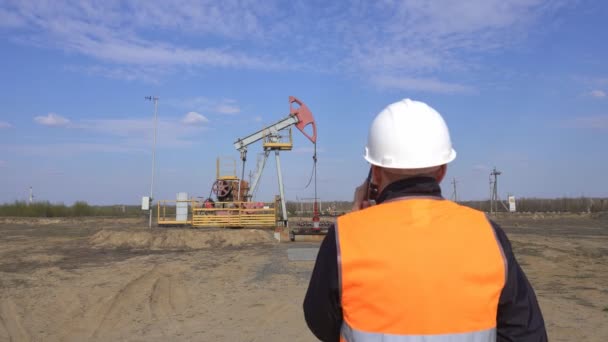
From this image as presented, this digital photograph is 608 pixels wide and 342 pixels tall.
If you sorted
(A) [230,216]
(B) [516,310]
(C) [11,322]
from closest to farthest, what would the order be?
(B) [516,310] → (C) [11,322] → (A) [230,216]

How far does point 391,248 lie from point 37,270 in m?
12.4

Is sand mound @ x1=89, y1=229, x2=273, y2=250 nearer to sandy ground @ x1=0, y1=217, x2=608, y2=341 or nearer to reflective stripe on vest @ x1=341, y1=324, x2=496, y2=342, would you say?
sandy ground @ x1=0, y1=217, x2=608, y2=341

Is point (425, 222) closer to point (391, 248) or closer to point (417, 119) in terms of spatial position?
point (391, 248)

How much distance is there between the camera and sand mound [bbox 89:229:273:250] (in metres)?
18.1

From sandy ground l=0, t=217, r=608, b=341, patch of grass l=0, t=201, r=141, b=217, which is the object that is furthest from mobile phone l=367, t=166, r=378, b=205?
patch of grass l=0, t=201, r=141, b=217

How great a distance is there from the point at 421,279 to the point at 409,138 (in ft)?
2.00

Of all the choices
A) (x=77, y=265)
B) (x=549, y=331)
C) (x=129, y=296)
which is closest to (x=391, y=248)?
(x=549, y=331)

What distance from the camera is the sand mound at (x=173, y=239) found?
18109mm

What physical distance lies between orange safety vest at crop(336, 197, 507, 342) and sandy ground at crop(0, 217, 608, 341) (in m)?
5.39

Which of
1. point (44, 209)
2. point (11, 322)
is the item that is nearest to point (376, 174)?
point (11, 322)

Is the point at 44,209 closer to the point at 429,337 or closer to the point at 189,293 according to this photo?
the point at 189,293

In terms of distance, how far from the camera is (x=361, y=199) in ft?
6.95

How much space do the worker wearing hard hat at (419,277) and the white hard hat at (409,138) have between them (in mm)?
122

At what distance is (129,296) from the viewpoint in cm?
909
